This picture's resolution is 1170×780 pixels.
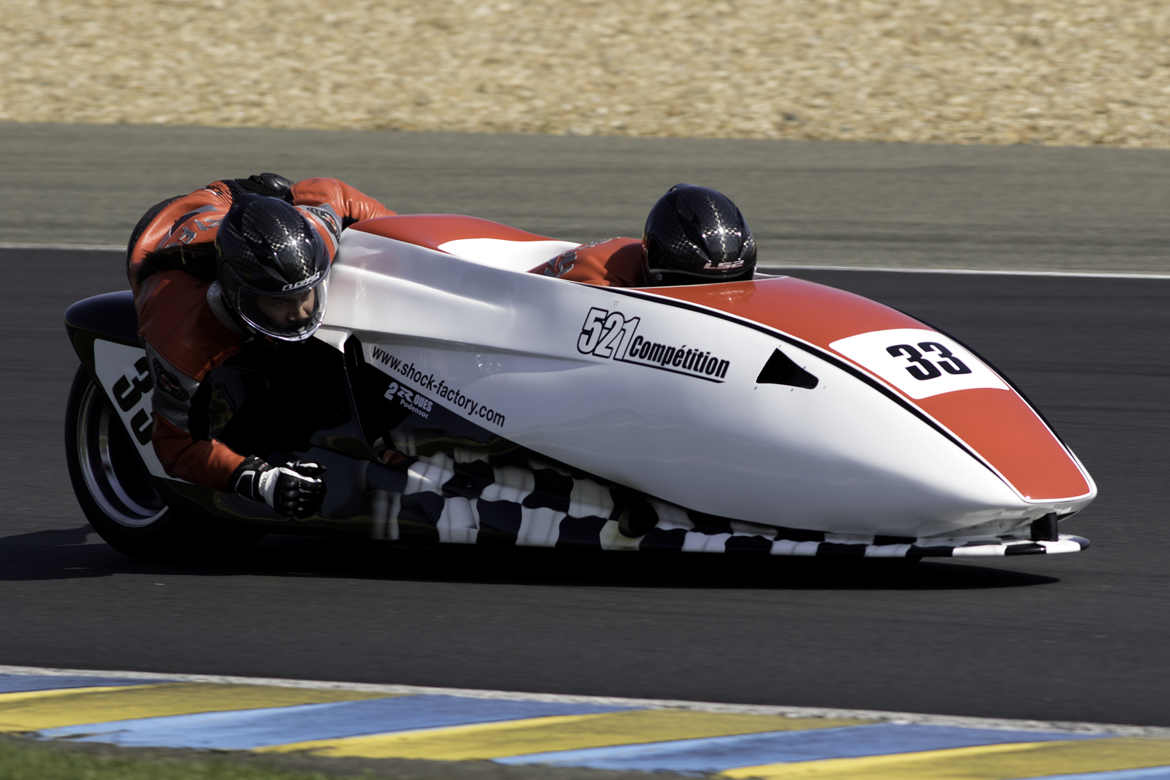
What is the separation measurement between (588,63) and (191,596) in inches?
632

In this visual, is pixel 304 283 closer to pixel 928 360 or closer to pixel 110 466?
pixel 110 466

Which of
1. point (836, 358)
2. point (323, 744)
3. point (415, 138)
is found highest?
point (836, 358)

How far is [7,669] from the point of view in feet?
18.3

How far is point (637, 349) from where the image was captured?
6.19m

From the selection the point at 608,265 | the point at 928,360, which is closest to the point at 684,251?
the point at 608,265

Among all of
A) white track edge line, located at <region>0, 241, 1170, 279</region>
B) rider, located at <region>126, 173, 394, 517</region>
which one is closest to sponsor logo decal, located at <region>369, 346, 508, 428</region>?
rider, located at <region>126, 173, 394, 517</region>

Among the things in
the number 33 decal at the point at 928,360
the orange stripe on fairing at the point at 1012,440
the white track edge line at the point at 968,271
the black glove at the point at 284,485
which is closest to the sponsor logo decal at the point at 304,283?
the black glove at the point at 284,485

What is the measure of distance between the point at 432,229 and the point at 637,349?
3.71ft

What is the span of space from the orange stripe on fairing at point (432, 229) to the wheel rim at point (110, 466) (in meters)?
1.13

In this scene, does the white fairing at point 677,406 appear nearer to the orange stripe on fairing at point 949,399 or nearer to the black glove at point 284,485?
the orange stripe on fairing at point 949,399

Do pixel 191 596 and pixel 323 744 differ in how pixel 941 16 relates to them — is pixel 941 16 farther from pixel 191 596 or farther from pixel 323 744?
pixel 323 744

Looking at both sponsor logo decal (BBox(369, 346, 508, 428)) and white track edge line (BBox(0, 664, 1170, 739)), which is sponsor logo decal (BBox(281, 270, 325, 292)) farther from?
white track edge line (BBox(0, 664, 1170, 739))

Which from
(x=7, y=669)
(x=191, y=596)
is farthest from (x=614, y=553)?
(x=7, y=669)

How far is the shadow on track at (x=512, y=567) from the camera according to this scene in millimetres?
6426
